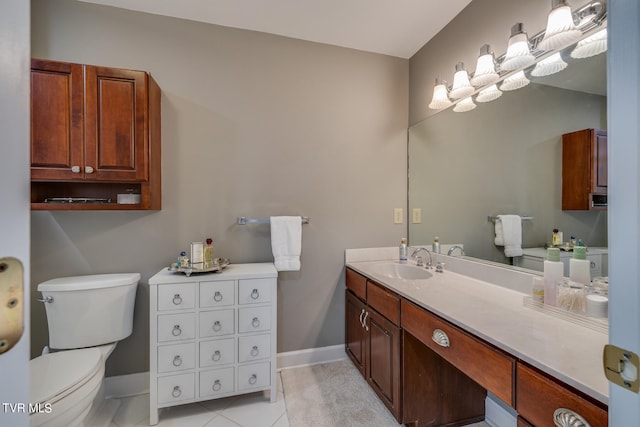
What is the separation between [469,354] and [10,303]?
47.7 inches

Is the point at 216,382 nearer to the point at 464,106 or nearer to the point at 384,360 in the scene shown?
the point at 384,360

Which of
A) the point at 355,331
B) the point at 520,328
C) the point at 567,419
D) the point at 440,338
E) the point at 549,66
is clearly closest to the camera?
the point at 567,419

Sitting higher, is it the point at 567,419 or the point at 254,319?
the point at 567,419

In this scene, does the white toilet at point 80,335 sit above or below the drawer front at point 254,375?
above

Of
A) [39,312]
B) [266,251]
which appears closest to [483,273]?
[266,251]

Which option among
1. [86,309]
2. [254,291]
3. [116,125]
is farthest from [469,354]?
[116,125]

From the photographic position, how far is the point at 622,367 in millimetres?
393

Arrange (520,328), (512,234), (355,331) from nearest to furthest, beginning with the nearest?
(520,328) < (512,234) < (355,331)

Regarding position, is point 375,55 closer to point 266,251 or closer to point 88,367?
point 266,251

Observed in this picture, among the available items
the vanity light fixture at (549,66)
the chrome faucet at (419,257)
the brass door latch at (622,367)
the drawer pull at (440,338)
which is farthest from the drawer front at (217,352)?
the vanity light fixture at (549,66)

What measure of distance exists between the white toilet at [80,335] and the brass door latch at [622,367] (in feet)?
5.58

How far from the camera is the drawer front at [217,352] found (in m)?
1.60

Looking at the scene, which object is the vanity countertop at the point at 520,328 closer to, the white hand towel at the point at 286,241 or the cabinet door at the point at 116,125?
the white hand towel at the point at 286,241

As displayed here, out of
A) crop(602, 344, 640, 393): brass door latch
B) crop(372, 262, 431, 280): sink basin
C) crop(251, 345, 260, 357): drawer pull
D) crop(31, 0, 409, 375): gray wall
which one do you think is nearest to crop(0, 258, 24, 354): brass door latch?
crop(602, 344, 640, 393): brass door latch
